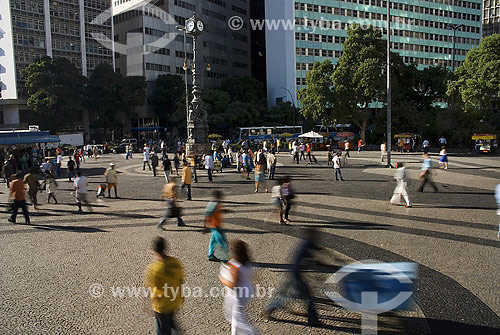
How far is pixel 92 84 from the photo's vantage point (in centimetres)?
6212

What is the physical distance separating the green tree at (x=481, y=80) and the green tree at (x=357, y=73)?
304 inches

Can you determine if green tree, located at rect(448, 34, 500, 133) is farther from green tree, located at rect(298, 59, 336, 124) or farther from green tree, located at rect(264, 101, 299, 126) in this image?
green tree, located at rect(264, 101, 299, 126)

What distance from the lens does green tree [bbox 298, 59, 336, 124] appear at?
44112mm

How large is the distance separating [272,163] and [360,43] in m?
27.0

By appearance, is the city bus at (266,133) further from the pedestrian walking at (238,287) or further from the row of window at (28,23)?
the pedestrian walking at (238,287)

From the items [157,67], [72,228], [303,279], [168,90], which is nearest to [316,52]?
[168,90]

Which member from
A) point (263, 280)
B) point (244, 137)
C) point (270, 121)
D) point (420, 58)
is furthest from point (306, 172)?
point (420, 58)

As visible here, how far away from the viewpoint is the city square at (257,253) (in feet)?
20.1

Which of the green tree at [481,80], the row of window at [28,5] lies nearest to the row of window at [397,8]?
the green tree at [481,80]

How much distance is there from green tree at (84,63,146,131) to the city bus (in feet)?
69.6

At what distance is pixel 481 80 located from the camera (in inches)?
1457

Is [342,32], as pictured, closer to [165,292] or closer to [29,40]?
[29,40]

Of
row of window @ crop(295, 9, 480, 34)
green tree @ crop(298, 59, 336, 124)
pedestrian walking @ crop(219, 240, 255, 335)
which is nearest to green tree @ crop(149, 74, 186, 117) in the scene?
row of window @ crop(295, 9, 480, 34)

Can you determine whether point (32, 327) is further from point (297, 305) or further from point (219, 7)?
point (219, 7)
